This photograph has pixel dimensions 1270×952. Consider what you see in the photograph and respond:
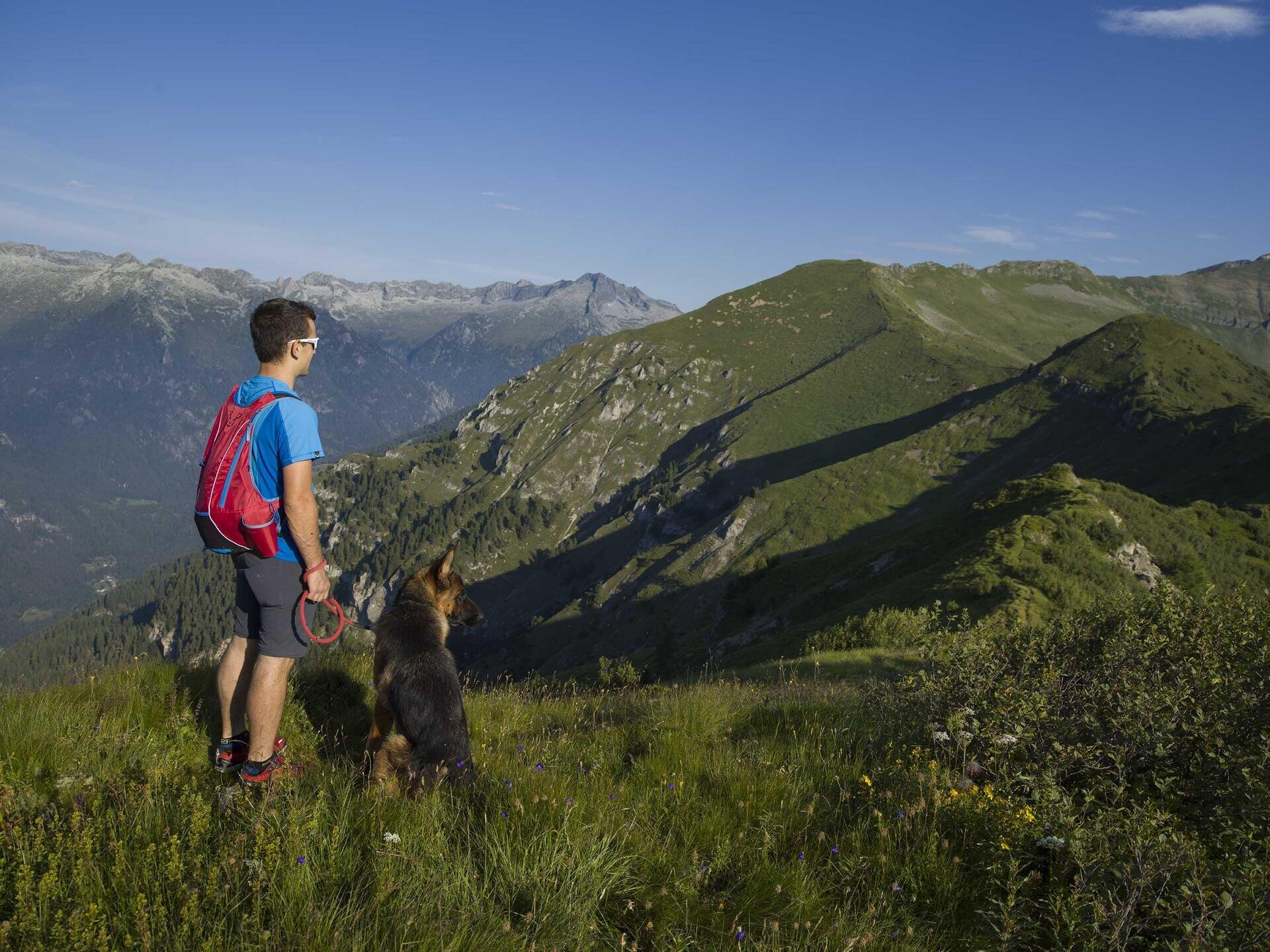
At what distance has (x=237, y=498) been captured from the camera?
4488 millimetres

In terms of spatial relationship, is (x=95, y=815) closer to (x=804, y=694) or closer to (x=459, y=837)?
(x=459, y=837)

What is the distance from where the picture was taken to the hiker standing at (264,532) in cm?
449

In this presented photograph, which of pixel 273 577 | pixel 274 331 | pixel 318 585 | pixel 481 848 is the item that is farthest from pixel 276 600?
pixel 481 848

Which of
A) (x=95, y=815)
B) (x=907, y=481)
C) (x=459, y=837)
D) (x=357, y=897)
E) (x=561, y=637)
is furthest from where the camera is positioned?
(x=561, y=637)

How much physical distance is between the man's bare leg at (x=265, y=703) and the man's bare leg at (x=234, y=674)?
294mm

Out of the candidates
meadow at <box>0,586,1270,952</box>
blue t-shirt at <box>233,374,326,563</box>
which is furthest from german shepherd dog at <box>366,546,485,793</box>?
blue t-shirt at <box>233,374,326,563</box>

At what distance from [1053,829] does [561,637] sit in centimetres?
14082

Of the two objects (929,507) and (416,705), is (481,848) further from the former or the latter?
(929,507)

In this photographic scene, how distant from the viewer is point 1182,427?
78.1 meters

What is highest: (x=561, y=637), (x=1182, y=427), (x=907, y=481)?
(x=1182, y=427)

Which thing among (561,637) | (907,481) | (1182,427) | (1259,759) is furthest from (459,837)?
(561,637)

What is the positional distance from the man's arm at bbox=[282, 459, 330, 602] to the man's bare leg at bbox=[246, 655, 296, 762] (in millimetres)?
605

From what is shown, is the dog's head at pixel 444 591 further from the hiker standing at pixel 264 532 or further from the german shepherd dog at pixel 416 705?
the hiker standing at pixel 264 532

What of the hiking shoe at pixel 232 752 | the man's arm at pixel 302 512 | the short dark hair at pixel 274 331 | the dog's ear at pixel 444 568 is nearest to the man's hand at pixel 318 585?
the man's arm at pixel 302 512
